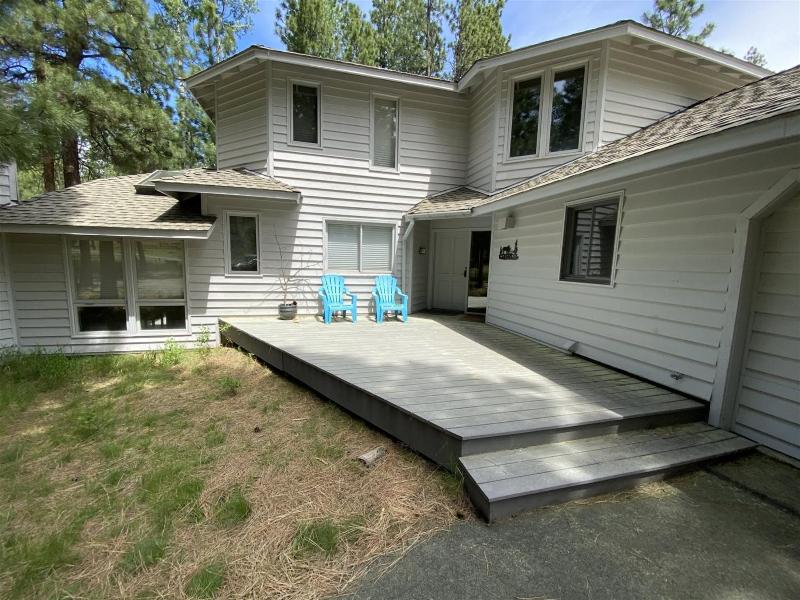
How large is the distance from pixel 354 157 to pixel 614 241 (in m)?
4.95

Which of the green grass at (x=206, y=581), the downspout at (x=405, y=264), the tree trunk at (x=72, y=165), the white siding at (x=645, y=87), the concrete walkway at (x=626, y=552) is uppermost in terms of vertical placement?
the white siding at (x=645, y=87)

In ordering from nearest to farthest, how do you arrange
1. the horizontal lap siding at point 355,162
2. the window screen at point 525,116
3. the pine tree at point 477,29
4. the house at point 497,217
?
the house at point 497,217 → the window screen at point 525,116 → the horizontal lap siding at point 355,162 → the pine tree at point 477,29

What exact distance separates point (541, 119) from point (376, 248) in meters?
3.81

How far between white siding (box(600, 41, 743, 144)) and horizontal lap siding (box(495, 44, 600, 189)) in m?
0.19

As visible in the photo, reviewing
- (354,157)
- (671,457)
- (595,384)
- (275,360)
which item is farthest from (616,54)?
(275,360)

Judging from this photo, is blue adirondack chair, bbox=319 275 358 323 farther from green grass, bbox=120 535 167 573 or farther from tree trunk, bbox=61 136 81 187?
tree trunk, bbox=61 136 81 187

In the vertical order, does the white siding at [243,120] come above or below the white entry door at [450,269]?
above

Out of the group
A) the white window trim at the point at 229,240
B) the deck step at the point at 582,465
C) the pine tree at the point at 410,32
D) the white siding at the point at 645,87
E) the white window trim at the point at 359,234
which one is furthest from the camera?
the pine tree at the point at 410,32

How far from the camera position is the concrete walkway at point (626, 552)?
1.72m

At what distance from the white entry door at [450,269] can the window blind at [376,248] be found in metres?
1.20

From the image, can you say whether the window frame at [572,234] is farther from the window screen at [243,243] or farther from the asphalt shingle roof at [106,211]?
the asphalt shingle roof at [106,211]

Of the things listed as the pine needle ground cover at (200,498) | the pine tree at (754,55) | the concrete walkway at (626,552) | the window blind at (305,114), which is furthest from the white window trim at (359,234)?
the pine tree at (754,55)

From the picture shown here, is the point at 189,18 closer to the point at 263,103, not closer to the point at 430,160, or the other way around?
the point at 263,103

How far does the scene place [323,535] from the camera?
2.03m
